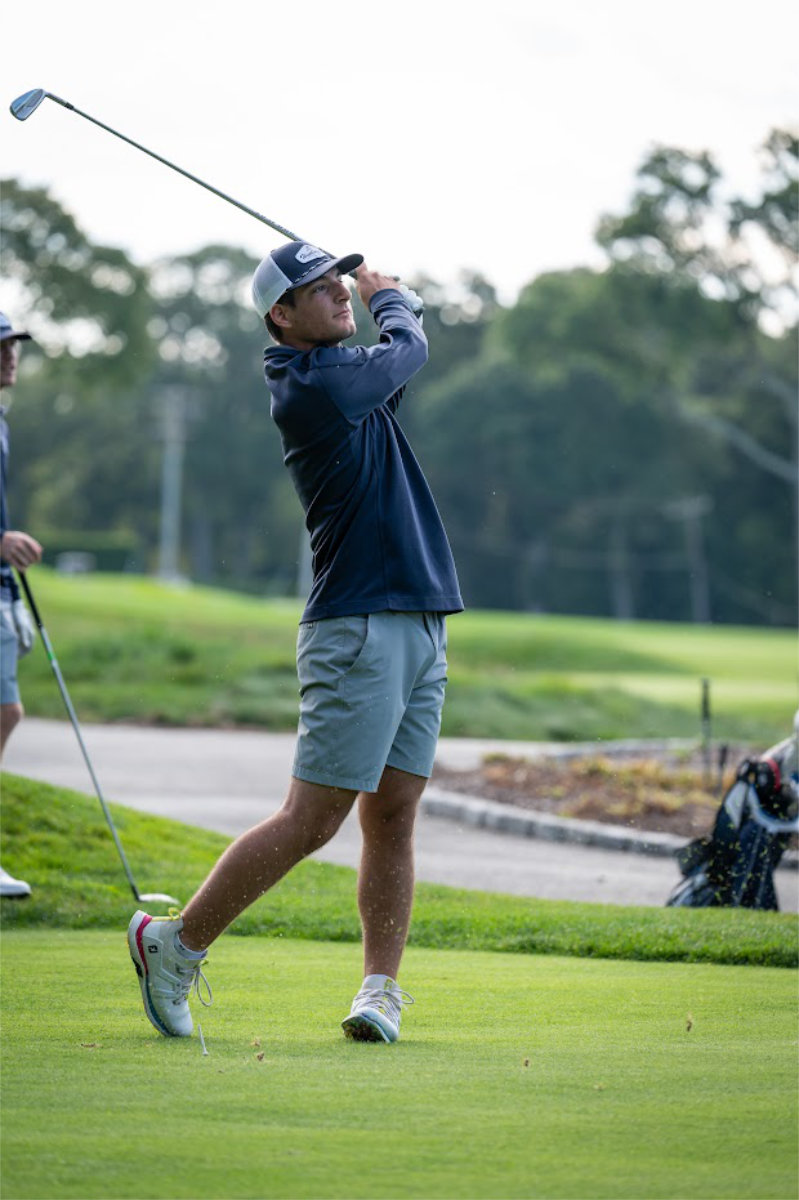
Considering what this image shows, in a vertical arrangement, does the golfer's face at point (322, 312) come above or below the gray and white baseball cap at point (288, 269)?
below

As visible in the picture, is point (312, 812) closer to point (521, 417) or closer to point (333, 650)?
point (333, 650)

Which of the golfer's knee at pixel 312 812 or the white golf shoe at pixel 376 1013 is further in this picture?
the golfer's knee at pixel 312 812

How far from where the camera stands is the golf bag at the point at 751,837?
26.2 feet

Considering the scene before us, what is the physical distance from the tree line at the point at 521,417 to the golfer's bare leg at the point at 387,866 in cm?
3886

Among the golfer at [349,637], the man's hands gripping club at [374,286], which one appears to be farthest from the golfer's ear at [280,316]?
the man's hands gripping club at [374,286]

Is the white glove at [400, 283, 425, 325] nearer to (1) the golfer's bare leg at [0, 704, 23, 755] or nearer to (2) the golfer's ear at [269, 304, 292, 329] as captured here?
(2) the golfer's ear at [269, 304, 292, 329]

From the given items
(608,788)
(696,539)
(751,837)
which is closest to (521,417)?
(696,539)

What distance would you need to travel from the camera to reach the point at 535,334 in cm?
5188

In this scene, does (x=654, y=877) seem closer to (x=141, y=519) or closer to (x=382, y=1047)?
(x=382, y=1047)

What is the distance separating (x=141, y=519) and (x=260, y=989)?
80638 millimetres

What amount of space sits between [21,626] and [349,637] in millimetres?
3356

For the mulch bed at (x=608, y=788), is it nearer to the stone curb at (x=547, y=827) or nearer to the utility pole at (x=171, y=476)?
the stone curb at (x=547, y=827)

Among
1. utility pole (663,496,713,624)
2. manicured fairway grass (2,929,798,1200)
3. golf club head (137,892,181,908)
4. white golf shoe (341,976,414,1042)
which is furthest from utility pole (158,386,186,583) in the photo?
white golf shoe (341,976,414,1042)

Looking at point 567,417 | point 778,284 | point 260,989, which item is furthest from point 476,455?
point 260,989
